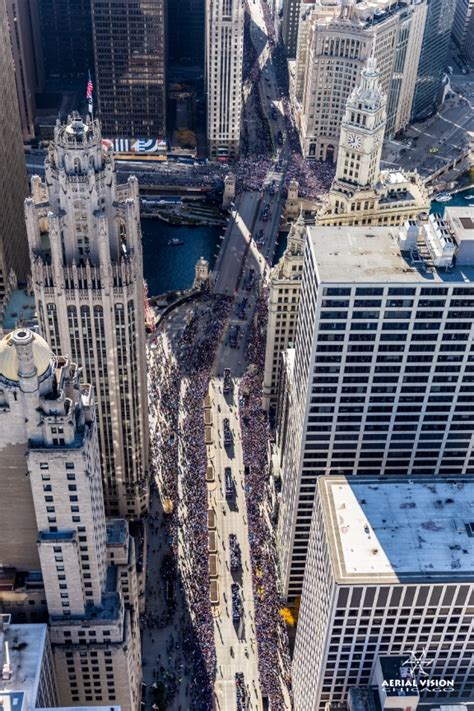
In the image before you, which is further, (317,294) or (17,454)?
(317,294)

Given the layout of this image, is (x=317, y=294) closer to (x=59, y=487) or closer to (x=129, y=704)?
(x=59, y=487)

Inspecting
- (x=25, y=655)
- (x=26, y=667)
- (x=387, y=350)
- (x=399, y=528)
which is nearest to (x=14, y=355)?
(x=25, y=655)

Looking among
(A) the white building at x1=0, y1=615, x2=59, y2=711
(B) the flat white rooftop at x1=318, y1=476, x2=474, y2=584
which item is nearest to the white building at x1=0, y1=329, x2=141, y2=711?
(A) the white building at x1=0, y1=615, x2=59, y2=711

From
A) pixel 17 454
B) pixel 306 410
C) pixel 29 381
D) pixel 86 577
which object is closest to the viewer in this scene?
pixel 29 381

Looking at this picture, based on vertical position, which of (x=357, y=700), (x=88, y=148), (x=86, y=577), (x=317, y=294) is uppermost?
(x=88, y=148)

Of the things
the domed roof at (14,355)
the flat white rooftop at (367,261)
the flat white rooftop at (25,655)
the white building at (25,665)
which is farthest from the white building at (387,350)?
the white building at (25,665)

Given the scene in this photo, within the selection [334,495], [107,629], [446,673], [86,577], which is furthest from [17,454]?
[446,673]
